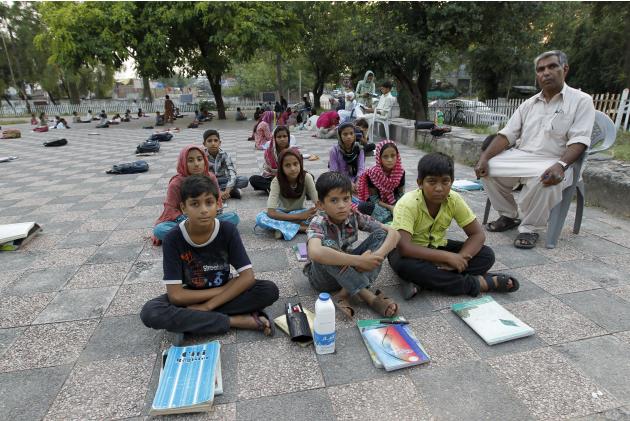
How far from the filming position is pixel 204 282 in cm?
237

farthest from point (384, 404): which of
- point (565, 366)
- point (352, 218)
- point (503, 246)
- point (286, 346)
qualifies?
point (503, 246)

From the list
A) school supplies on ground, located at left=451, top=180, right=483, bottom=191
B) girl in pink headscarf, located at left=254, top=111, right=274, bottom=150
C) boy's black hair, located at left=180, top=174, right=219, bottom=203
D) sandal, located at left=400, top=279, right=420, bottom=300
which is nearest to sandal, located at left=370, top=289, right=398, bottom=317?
sandal, located at left=400, top=279, right=420, bottom=300

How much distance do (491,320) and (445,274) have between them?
40 cm

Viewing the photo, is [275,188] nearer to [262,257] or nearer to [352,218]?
[262,257]

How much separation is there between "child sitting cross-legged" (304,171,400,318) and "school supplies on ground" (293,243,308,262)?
0.63m

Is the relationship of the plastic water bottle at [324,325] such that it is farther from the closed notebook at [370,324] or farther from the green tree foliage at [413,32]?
the green tree foliage at [413,32]

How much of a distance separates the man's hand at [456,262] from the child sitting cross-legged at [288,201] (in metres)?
1.62

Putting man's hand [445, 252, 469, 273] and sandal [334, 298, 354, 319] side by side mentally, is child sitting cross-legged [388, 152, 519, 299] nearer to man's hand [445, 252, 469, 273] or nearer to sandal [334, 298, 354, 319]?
man's hand [445, 252, 469, 273]

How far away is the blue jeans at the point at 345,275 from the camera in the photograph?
2.45m

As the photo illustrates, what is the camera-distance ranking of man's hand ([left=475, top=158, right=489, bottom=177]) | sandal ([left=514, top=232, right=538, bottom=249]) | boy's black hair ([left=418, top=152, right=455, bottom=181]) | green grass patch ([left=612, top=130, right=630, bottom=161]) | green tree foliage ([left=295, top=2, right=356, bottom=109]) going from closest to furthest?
boy's black hair ([left=418, top=152, right=455, bottom=181]) < sandal ([left=514, top=232, right=538, bottom=249]) < man's hand ([left=475, top=158, right=489, bottom=177]) < green grass patch ([left=612, top=130, right=630, bottom=161]) < green tree foliage ([left=295, top=2, right=356, bottom=109])

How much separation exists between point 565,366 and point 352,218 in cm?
147

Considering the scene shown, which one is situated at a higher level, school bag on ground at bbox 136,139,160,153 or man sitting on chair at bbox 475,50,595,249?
man sitting on chair at bbox 475,50,595,249

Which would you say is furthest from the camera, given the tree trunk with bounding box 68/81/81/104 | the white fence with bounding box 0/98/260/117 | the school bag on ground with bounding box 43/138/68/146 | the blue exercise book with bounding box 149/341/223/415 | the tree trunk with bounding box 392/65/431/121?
the tree trunk with bounding box 68/81/81/104

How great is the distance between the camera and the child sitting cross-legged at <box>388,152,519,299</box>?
2562mm
